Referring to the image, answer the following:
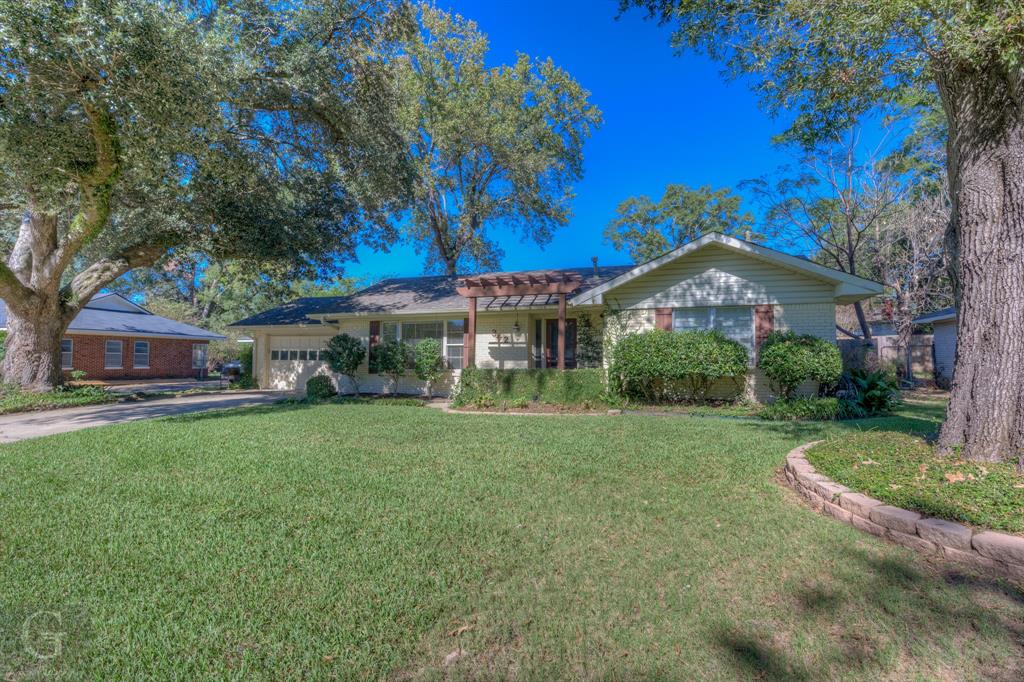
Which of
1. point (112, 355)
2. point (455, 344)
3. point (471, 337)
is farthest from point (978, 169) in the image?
point (112, 355)

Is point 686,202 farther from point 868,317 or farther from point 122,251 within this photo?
point 122,251

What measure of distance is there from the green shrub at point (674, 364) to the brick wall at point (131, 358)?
857 inches

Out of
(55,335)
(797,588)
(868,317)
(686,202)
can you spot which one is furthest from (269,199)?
(868,317)

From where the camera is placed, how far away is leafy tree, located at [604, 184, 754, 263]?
29.5m

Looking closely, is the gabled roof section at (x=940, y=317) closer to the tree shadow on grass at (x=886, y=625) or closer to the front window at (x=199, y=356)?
the tree shadow on grass at (x=886, y=625)

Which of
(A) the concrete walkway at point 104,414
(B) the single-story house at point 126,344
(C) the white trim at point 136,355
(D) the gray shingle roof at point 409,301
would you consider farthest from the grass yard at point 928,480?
(C) the white trim at point 136,355

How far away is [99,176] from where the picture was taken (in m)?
9.51

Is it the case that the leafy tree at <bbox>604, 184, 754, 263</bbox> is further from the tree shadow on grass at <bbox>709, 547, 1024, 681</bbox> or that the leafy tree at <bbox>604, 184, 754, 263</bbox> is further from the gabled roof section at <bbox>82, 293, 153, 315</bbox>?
the gabled roof section at <bbox>82, 293, 153, 315</bbox>

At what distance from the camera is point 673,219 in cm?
3042

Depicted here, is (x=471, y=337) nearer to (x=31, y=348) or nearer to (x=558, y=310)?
(x=558, y=310)

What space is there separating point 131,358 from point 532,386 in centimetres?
2116

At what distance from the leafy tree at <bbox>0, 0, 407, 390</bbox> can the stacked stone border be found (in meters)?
11.1

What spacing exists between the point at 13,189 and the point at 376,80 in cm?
835

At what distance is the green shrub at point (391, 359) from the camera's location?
13805 mm
